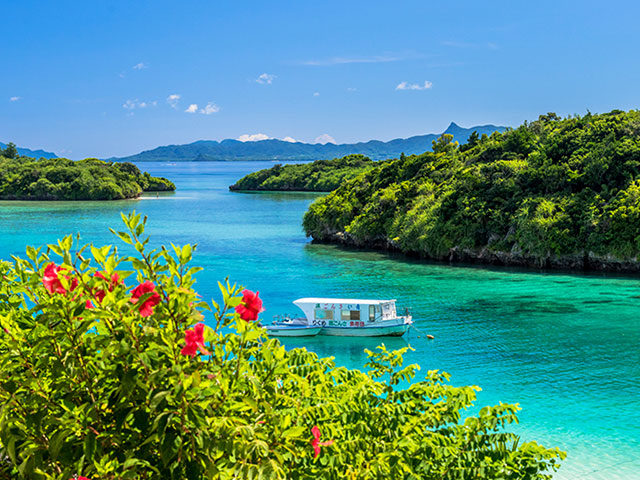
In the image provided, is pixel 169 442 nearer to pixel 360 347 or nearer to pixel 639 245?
pixel 360 347

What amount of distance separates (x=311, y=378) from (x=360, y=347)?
2051cm

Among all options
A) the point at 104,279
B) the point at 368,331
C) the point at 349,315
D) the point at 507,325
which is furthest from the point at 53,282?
the point at 507,325

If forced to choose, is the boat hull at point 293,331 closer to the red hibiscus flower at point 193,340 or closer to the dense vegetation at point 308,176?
the red hibiscus flower at point 193,340

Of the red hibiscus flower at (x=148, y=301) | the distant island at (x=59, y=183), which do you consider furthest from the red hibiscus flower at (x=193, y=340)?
the distant island at (x=59, y=183)

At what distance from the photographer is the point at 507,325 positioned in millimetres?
29219

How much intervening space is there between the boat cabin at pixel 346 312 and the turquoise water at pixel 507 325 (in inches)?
43.1

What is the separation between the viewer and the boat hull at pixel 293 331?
2909 centimetres

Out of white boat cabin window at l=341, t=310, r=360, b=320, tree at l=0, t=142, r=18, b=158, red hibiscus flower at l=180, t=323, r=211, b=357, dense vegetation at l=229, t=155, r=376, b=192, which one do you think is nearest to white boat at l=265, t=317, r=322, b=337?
white boat cabin window at l=341, t=310, r=360, b=320

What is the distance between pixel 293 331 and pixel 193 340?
1007 inches

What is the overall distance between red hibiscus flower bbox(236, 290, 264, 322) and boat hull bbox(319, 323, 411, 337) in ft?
81.7

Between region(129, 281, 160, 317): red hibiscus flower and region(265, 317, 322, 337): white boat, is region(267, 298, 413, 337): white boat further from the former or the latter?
region(129, 281, 160, 317): red hibiscus flower

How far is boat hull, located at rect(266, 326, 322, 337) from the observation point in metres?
29.1

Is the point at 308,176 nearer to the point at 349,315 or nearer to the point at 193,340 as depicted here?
the point at 349,315

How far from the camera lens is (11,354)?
13.0 feet
